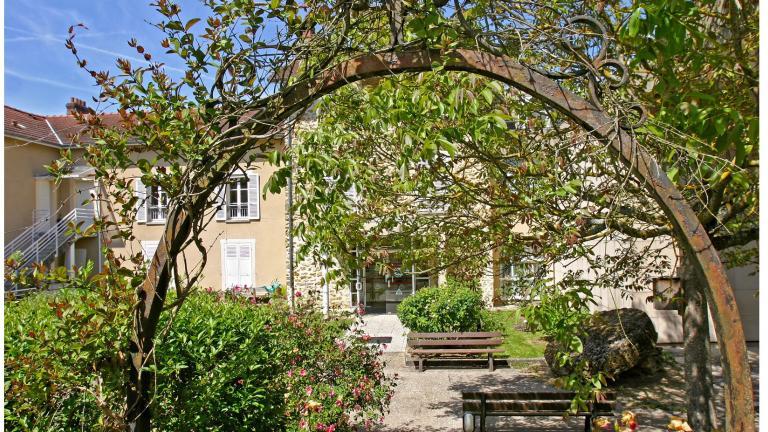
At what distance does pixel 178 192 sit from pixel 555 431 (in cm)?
566

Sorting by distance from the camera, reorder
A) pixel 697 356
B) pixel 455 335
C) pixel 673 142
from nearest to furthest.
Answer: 1. pixel 673 142
2. pixel 697 356
3. pixel 455 335

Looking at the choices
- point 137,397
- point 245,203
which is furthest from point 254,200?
point 137,397

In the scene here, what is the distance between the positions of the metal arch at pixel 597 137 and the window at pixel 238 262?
16239mm

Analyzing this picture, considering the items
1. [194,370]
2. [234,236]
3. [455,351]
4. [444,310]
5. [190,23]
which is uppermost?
[190,23]

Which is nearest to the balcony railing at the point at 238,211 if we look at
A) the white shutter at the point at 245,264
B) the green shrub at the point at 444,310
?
the white shutter at the point at 245,264

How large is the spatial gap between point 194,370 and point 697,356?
169 inches

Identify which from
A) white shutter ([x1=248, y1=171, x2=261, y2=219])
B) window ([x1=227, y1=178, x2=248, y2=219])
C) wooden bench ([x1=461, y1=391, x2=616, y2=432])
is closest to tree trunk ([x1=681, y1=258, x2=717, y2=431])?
wooden bench ([x1=461, y1=391, x2=616, y2=432])

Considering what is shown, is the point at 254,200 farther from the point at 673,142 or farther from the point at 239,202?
the point at 673,142

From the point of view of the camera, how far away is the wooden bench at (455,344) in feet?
33.3

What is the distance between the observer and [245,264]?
1878 centimetres

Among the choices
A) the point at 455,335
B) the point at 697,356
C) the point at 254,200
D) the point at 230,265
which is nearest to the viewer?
the point at 697,356

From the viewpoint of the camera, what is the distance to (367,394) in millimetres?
5570

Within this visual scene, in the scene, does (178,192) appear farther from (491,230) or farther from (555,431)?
(555,431)

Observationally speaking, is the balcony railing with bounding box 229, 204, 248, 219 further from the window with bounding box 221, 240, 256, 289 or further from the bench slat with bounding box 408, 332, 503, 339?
the bench slat with bounding box 408, 332, 503, 339
